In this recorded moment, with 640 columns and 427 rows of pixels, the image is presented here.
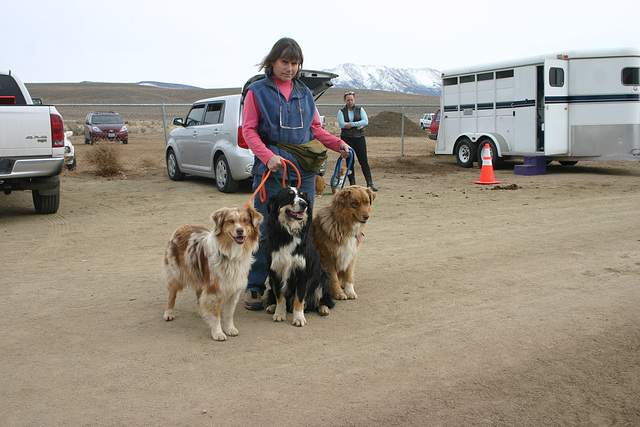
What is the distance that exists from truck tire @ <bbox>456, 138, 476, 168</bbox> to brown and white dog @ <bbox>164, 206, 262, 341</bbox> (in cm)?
1356

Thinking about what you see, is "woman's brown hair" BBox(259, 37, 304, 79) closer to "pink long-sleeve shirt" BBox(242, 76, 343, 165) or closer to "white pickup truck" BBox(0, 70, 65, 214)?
"pink long-sleeve shirt" BBox(242, 76, 343, 165)

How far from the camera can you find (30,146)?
8375 mm

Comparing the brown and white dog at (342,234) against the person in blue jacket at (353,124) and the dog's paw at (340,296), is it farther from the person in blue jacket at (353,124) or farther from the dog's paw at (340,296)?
the person in blue jacket at (353,124)

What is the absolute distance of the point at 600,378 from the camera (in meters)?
3.36

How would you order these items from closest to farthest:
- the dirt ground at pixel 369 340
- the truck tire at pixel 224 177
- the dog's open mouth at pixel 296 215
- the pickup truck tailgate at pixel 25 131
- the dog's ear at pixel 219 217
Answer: the dirt ground at pixel 369 340 → the dog's ear at pixel 219 217 → the dog's open mouth at pixel 296 215 → the pickup truck tailgate at pixel 25 131 → the truck tire at pixel 224 177

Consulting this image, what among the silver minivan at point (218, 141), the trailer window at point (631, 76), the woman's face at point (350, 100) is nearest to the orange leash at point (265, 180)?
the silver minivan at point (218, 141)

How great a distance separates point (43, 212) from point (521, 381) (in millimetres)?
8814

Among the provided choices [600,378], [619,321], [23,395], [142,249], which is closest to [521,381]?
[600,378]

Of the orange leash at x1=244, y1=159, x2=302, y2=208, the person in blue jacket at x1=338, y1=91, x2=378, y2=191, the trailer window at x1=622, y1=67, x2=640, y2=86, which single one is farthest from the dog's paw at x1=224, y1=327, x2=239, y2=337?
the trailer window at x1=622, y1=67, x2=640, y2=86

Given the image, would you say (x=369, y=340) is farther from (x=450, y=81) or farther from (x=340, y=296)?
(x=450, y=81)

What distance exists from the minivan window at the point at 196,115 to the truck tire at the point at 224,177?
4.46ft

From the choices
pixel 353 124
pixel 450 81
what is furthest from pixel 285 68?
pixel 450 81

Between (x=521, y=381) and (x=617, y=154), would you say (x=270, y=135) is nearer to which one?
(x=521, y=381)

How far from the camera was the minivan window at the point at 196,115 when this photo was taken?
12.6m
